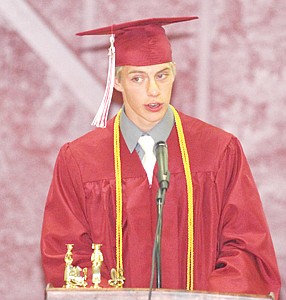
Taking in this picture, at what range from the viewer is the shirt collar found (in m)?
3.82

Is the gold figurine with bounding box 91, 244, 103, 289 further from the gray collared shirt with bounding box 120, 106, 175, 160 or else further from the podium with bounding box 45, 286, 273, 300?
the gray collared shirt with bounding box 120, 106, 175, 160

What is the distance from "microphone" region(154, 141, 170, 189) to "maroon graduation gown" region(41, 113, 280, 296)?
1.98ft

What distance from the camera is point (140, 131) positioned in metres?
3.83

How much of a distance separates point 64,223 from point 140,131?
0.49 meters

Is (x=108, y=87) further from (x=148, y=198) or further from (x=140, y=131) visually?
(x=148, y=198)

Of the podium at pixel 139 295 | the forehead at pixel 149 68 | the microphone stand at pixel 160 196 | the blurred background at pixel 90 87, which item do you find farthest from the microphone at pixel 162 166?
the blurred background at pixel 90 87

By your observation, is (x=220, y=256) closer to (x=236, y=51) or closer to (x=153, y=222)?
(x=153, y=222)

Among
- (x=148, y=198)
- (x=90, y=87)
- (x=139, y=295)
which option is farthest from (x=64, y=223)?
(x=90, y=87)

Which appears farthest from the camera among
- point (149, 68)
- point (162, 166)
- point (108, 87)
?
point (108, 87)

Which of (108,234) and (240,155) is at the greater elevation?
(240,155)

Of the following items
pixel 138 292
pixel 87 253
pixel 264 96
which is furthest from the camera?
pixel 264 96

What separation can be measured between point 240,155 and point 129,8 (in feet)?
4.31

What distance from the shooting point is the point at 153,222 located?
376 cm

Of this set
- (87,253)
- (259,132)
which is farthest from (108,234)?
(259,132)
